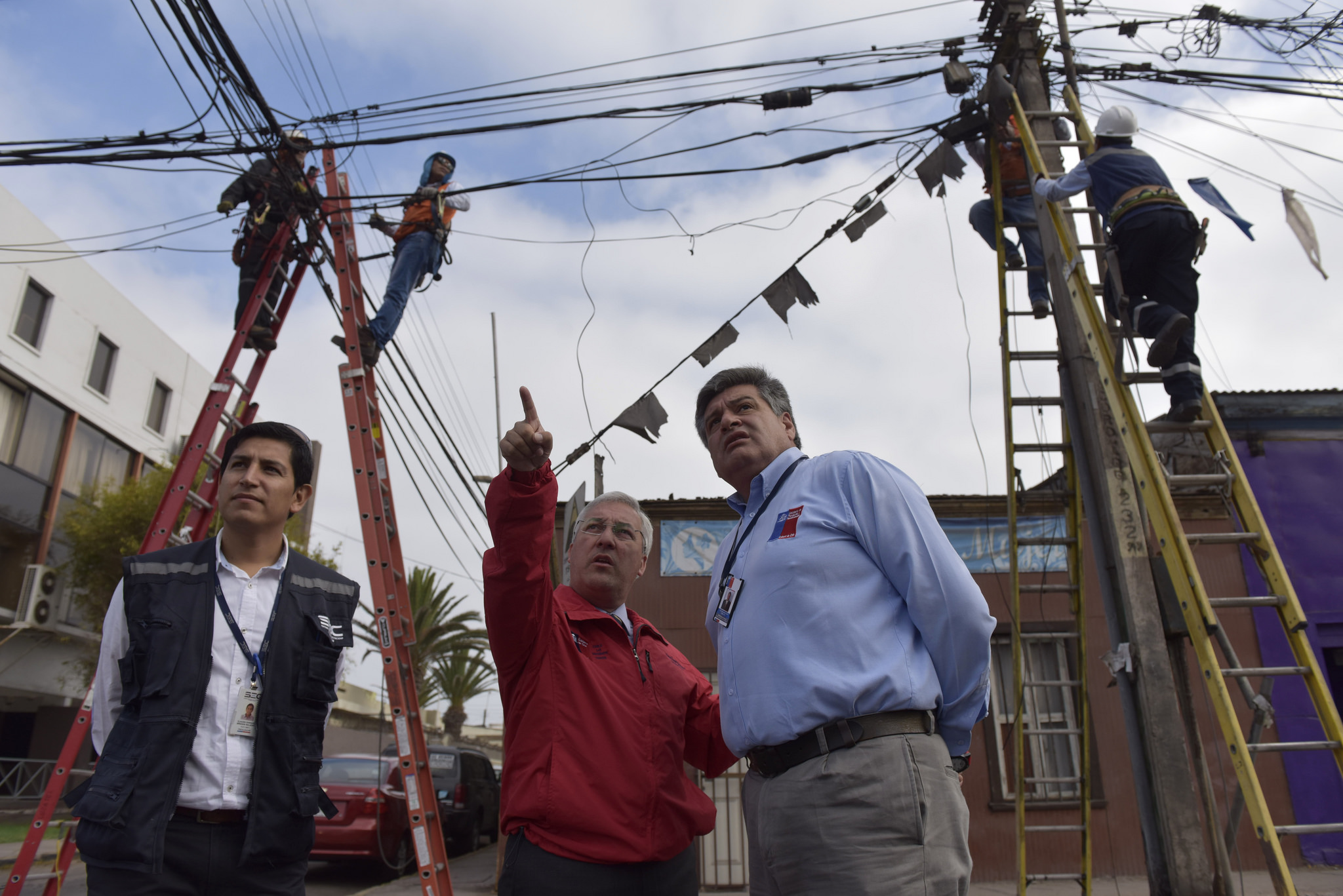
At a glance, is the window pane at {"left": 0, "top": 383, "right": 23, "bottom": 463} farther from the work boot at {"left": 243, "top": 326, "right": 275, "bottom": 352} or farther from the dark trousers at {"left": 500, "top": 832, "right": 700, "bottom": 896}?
the dark trousers at {"left": 500, "top": 832, "right": 700, "bottom": 896}

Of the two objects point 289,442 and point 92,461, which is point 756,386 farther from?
point 92,461

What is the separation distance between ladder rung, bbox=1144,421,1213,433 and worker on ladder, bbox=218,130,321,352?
6833 mm

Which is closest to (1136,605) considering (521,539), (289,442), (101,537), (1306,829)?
(1306,829)

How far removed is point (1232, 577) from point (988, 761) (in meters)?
3.96

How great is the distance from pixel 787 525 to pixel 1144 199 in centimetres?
416

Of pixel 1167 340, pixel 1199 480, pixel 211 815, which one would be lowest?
pixel 211 815

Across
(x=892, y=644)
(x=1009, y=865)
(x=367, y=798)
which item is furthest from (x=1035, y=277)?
(x=367, y=798)

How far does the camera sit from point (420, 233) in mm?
7695

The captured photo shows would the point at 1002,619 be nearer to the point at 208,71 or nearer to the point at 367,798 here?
the point at 367,798

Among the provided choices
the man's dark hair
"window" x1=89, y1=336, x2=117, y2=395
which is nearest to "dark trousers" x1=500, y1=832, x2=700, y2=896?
the man's dark hair

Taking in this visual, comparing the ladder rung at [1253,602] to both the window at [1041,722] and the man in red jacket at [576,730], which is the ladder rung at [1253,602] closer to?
the man in red jacket at [576,730]

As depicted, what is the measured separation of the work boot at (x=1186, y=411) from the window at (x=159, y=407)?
2442 cm

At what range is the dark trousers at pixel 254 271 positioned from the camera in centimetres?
718

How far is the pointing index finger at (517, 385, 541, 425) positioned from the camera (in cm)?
226
